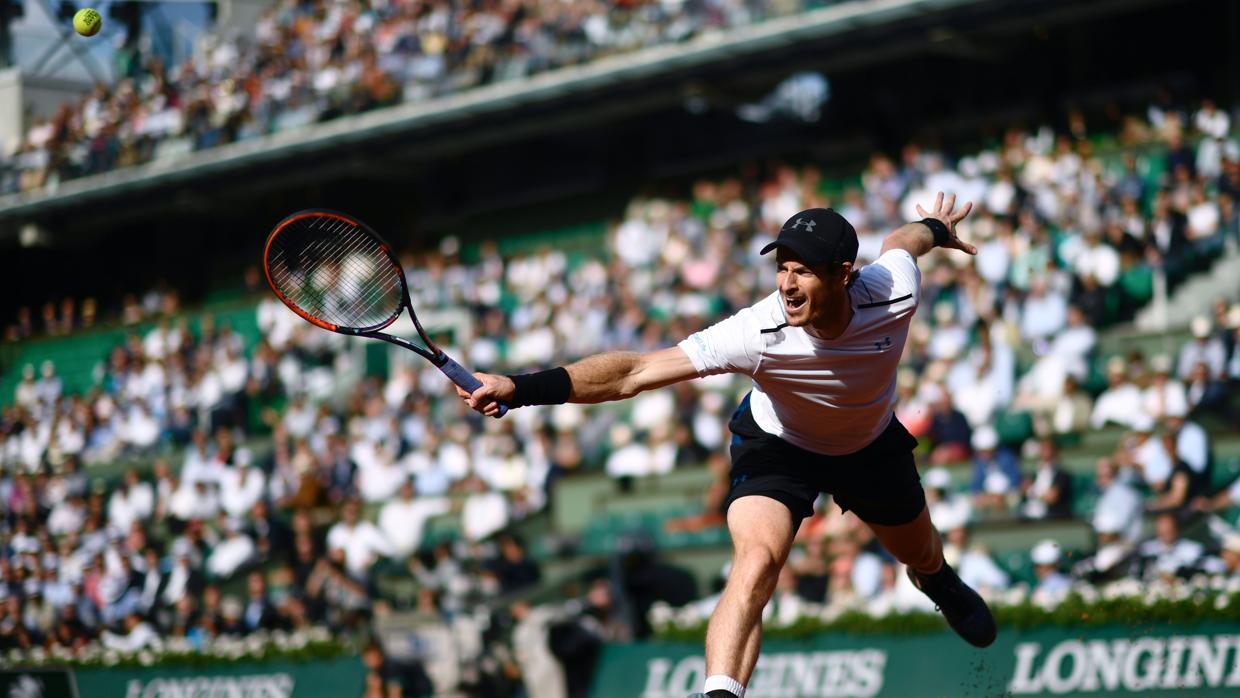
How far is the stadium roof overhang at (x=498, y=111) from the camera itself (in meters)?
19.4

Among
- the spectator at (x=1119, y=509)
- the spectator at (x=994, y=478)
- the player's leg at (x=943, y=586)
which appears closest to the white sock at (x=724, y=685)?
the player's leg at (x=943, y=586)

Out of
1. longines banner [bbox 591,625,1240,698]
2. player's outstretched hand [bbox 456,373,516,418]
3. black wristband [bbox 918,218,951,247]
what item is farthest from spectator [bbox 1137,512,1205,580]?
player's outstretched hand [bbox 456,373,516,418]

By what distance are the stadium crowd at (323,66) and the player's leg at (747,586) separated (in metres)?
13.8

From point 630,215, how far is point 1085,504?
1129cm

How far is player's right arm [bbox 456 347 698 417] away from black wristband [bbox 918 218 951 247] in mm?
1626

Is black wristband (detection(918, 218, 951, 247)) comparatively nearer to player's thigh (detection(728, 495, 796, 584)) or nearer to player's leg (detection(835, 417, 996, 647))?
player's leg (detection(835, 417, 996, 647))

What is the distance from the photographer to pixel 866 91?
2169cm

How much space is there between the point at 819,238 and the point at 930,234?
4.80ft

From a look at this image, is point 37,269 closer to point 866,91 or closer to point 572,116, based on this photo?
point 572,116

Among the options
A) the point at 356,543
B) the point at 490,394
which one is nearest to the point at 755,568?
the point at 490,394

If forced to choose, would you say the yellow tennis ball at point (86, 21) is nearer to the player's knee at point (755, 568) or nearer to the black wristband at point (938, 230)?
the black wristband at point (938, 230)

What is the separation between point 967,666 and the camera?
38.7ft

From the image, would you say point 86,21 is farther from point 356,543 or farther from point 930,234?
point 930,234

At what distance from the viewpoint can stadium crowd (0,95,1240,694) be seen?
13.8 m
